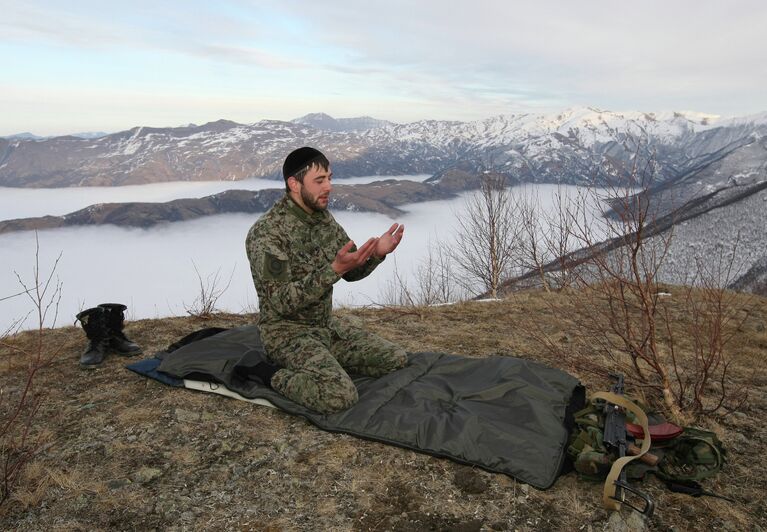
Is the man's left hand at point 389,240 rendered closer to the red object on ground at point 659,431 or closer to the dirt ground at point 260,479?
the dirt ground at point 260,479

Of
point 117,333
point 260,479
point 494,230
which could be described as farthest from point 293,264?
point 494,230

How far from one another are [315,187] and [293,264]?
776mm

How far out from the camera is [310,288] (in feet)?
13.8

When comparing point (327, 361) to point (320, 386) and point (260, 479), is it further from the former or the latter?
point (260, 479)

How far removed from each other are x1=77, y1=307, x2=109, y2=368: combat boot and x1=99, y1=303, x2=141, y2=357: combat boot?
52 mm

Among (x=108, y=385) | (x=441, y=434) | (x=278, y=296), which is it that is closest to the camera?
(x=441, y=434)

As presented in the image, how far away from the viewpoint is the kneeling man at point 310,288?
422cm

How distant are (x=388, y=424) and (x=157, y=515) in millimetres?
1757

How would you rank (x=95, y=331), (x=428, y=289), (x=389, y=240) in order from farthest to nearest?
(x=428, y=289), (x=95, y=331), (x=389, y=240)

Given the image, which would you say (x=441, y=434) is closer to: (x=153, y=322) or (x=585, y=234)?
(x=585, y=234)

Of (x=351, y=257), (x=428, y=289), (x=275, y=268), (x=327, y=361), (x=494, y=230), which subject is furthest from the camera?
(x=428, y=289)

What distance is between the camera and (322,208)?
4773 mm

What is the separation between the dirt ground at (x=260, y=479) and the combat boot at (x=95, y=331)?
53 centimetres

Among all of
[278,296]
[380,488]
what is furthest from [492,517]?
[278,296]
